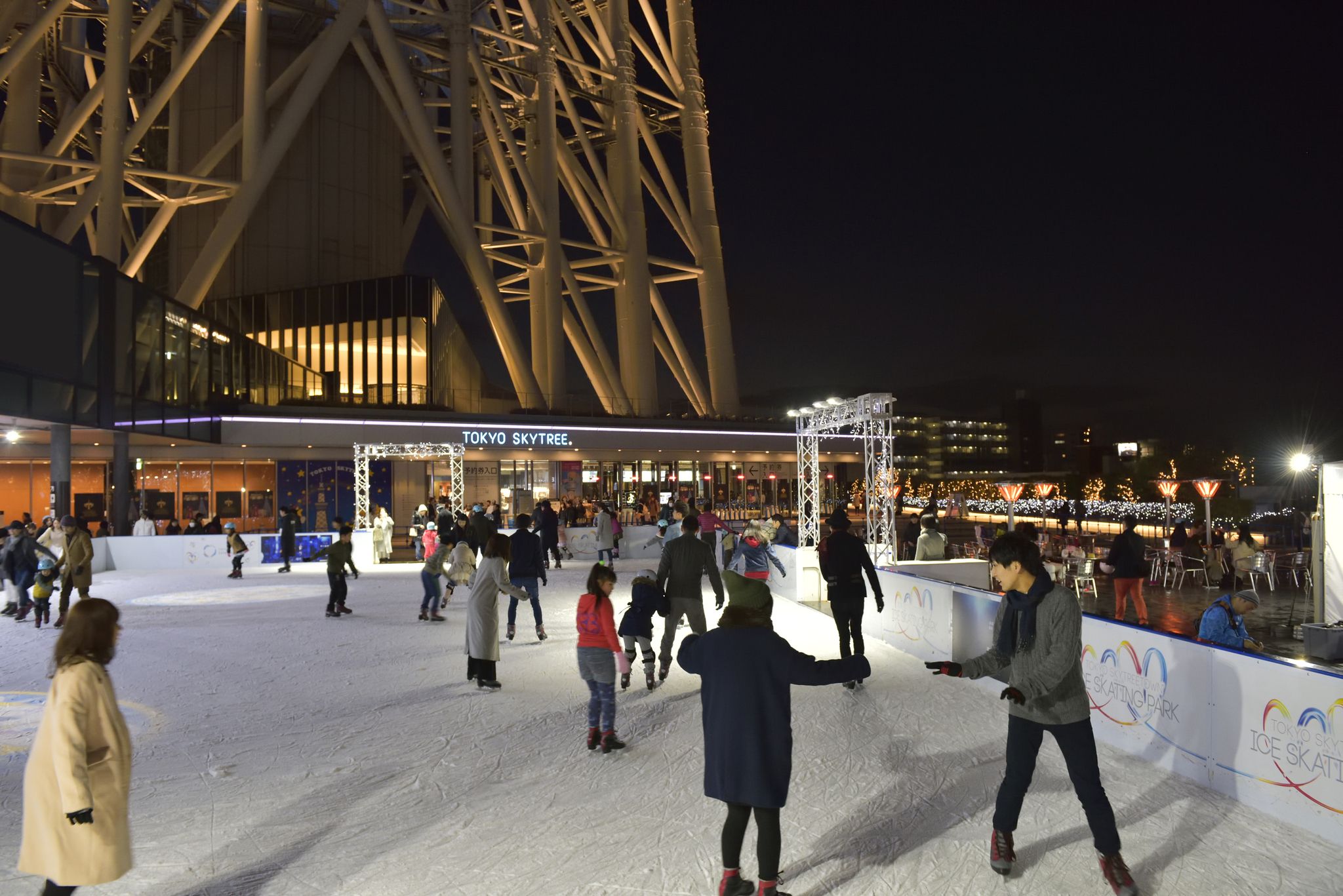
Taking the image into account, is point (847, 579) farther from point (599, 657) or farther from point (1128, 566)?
point (1128, 566)

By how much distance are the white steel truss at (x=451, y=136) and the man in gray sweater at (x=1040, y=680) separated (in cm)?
3056

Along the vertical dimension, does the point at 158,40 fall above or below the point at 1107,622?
above

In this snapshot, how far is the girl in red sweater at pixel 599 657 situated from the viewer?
640cm

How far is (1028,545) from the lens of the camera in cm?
420

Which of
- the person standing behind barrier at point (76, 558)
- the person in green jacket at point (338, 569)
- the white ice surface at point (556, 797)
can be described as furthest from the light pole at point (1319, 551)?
the person standing behind barrier at point (76, 558)

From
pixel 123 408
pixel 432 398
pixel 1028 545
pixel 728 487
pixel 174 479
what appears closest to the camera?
pixel 1028 545

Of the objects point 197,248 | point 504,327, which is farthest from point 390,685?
point 197,248

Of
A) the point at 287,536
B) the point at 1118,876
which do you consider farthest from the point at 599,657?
the point at 287,536

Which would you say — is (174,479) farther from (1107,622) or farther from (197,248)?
(1107,622)

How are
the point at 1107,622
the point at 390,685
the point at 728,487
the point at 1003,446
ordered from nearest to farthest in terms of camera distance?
the point at 1107,622 < the point at 390,685 < the point at 728,487 < the point at 1003,446

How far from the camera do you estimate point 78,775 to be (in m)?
3.23

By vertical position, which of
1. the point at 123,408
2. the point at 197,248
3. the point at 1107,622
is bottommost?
the point at 1107,622

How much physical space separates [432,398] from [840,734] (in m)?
31.8

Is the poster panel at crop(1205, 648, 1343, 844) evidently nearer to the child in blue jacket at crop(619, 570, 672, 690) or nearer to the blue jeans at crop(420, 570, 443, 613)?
the child in blue jacket at crop(619, 570, 672, 690)
